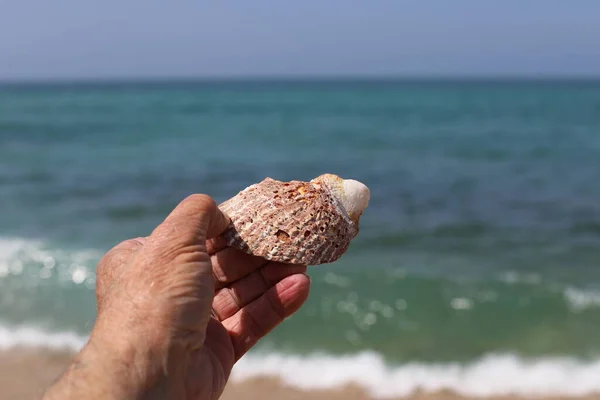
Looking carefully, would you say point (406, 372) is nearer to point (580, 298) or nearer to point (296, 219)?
point (580, 298)

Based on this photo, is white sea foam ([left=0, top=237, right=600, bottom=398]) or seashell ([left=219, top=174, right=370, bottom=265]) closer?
seashell ([left=219, top=174, right=370, bottom=265])

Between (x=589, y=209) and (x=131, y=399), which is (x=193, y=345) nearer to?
(x=131, y=399)

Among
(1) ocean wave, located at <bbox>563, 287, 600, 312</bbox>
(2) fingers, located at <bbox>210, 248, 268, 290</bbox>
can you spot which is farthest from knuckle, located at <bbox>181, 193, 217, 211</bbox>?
(1) ocean wave, located at <bbox>563, 287, 600, 312</bbox>

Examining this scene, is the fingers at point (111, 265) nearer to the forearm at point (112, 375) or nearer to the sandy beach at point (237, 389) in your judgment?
the forearm at point (112, 375)

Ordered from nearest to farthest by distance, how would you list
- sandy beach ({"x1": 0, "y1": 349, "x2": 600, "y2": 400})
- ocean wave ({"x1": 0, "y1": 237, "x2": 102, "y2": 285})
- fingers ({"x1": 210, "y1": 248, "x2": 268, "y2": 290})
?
1. fingers ({"x1": 210, "y1": 248, "x2": 268, "y2": 290})
2. sandy beach ({"x1": 0, "y1": 349, "x2": 600, "y2": 400})
3. ocean wave ({"x1": 0, "y1": 237, "x2": 102, "y2": 285})

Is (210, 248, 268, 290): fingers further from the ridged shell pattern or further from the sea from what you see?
the sea

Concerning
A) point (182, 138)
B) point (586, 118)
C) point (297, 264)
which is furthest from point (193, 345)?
point (586, 118)

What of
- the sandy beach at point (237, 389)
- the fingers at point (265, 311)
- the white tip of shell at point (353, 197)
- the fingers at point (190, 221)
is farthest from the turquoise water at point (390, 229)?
the fingers at point (190, 221)
